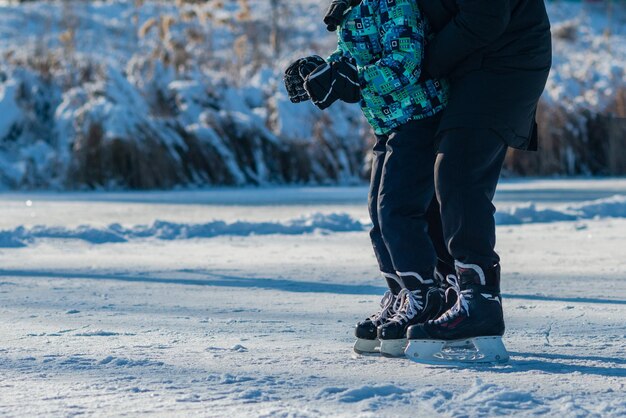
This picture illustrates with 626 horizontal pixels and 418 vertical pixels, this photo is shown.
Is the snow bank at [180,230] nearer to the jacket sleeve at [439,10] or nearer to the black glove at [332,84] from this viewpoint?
the black glove at [332,84]

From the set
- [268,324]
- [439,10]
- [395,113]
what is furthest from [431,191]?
[268,324]

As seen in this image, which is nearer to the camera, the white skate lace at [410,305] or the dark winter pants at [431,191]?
the dark winter pants at [431,191]

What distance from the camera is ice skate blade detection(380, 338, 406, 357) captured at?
9.77ft

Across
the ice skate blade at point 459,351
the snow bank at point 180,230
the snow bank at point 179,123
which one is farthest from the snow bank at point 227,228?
the snow bank at point 179,123

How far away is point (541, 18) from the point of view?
291 cm

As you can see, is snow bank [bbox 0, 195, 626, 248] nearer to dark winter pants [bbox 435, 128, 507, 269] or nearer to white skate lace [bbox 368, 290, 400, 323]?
white skate lace [bbox 368, 290, 400, 323]

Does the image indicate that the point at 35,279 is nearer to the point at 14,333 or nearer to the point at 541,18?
the point at 14,333

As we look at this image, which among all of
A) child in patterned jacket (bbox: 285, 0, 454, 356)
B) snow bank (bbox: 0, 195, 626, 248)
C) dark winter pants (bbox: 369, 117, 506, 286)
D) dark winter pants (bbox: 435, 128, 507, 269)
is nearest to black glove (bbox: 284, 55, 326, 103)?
child in patterned jacket (bbox: 285, 0, 454, 356)

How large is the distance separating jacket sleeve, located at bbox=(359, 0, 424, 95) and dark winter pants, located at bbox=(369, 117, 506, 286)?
135mm

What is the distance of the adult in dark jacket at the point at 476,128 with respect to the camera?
2844 millimetres

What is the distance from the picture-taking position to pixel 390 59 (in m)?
2.88

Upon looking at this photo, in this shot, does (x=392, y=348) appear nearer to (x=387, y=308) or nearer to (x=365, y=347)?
(x=365, y=347)

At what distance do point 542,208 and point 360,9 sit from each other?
16.9ft

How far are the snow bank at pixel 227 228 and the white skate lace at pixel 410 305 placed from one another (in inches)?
146
